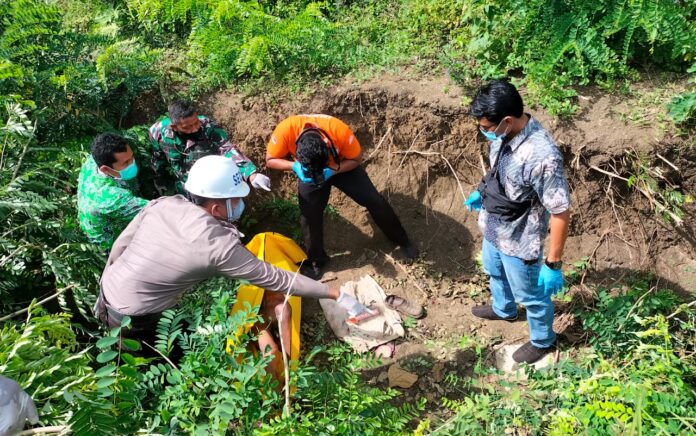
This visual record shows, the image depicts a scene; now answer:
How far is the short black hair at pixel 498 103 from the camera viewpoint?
8.61 feet

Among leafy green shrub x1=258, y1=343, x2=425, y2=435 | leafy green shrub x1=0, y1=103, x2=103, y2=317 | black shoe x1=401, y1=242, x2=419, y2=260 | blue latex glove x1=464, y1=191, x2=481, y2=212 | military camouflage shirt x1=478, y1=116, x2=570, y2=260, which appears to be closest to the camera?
leafy green shrub x1=258, y1=343, x2=425, y2=435

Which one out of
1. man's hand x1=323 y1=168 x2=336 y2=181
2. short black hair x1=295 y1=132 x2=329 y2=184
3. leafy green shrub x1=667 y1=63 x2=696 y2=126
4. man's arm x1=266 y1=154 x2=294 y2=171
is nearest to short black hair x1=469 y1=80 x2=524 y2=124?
short black hair x1=295 y1=132 x2=329 y2=184

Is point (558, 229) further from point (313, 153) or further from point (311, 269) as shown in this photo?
Result: point (311, 269)

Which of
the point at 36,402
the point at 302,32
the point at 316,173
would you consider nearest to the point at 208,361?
the point at 36,402

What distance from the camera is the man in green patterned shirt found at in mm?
3297

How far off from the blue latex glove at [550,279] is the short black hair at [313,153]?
164cm

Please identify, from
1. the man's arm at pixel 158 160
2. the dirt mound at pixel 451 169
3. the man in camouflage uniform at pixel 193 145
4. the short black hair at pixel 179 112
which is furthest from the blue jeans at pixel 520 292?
the man's arm at pixel 158 160

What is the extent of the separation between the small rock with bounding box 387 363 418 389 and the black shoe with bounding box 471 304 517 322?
0.75 metres

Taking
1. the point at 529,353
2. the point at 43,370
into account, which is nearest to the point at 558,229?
the point at 529,353

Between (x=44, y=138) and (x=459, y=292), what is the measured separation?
391 centimetres

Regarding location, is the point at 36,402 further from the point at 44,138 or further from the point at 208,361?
the point at 44,138

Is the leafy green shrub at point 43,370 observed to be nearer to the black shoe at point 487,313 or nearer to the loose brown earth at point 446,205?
the loose brown earth at point 446,205

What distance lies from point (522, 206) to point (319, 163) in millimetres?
1438

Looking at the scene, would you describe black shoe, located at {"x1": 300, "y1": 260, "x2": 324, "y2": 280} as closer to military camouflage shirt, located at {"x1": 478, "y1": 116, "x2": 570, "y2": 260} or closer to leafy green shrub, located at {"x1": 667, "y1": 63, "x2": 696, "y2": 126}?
military camouflage shirt, located at {"x1": 478, "y1": 116, "x2": 570, "y2": 260}
